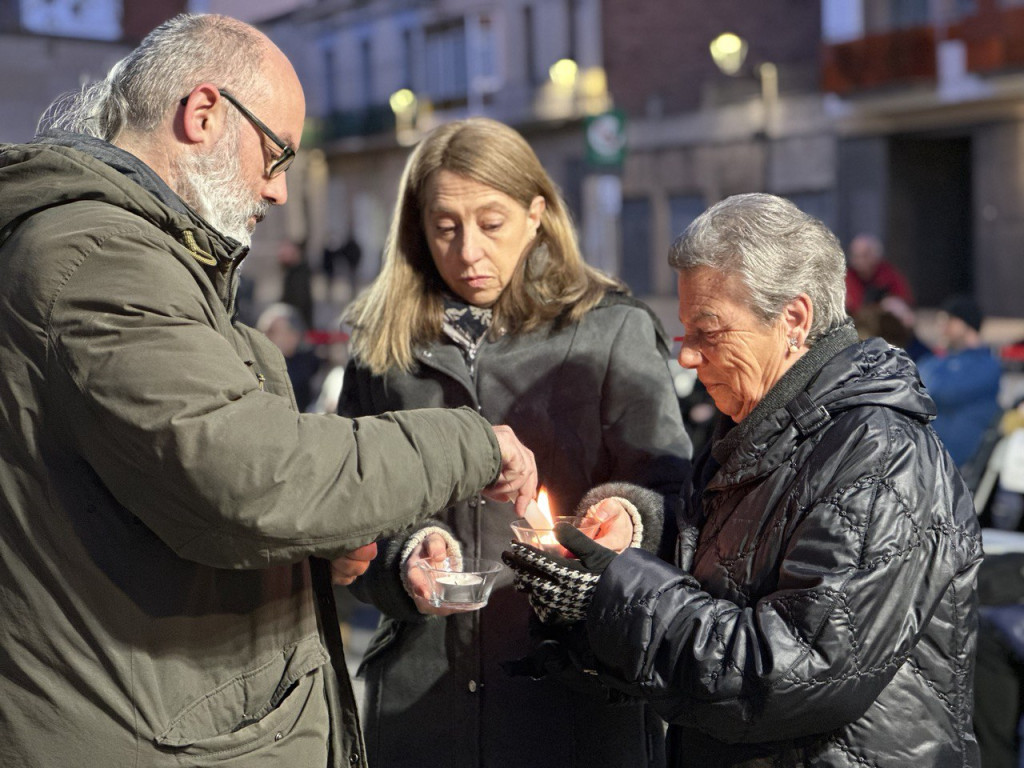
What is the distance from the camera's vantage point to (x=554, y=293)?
113 inches

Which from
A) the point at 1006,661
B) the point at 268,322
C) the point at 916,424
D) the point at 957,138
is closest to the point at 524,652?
the point at 916,424

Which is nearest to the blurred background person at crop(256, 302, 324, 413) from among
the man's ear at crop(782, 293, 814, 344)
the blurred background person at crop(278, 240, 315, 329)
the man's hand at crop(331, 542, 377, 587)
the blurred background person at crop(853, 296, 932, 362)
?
the blurred background person at crop(853, 296, 932, 362)

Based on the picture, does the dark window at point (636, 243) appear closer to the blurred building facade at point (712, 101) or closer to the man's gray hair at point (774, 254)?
the blurred building facade at point (712, 101)

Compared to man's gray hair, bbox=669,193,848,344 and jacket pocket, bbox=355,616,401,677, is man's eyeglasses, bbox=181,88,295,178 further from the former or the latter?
jacket pocket, bbox=355,616,401,677

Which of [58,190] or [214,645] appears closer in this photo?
[58,190]

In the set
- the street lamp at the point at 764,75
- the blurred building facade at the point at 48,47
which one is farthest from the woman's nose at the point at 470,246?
the street lamp at the point at 764,75

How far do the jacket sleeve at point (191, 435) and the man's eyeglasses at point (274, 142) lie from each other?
337mm

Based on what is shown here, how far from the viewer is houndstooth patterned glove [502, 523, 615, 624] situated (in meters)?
2.12

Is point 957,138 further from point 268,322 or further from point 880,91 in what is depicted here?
point 268,322

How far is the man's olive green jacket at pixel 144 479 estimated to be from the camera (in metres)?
1.65

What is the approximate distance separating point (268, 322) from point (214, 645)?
678 centimetres

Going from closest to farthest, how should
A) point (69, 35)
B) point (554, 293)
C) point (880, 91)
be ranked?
point (554, 293) → point (69, 35) → point (880, 91)

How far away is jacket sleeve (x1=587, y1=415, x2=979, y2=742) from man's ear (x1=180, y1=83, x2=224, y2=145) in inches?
41.0

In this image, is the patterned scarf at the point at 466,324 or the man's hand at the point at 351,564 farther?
the patterned scarf at the point at 466,324
